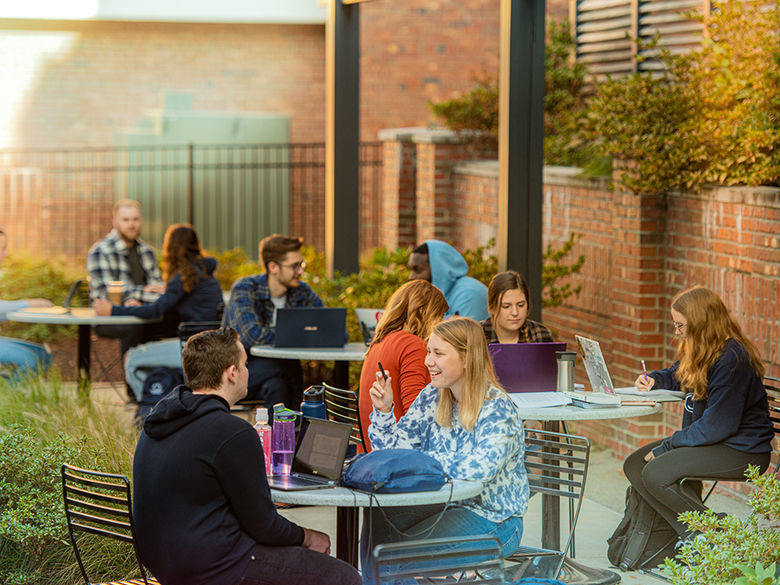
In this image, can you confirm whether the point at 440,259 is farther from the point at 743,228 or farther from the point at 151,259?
the point at 151,259

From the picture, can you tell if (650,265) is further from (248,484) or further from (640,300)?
(248,484)

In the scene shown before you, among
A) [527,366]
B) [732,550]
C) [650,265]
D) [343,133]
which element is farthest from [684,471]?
[343,133]

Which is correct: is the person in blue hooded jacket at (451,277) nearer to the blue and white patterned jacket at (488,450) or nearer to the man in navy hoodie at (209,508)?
the blue and white patterned jacket at (488,450)

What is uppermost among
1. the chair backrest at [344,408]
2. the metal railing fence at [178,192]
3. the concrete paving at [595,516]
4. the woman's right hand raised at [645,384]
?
the metal railing fence at [178,192]

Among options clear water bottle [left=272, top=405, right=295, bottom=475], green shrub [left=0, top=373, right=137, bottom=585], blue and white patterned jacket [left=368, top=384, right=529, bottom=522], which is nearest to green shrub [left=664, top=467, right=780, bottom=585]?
blue and white patterned jacket [left=368, top=384, right=529, bottom=522]

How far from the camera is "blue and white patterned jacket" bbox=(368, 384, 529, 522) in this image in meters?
4.45

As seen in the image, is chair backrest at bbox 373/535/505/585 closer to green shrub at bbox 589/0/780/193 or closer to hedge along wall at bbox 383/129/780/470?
hedge along wall at bbox 383/129/780/470

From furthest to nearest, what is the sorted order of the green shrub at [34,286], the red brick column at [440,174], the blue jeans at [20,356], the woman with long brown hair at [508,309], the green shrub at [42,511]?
the red brick column at [440,174], the green shrub at [34,286], the blue jeans at [20,356], the woman with long brown hair at [508,309], the green shrub at [42,511]

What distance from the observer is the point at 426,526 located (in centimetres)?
460

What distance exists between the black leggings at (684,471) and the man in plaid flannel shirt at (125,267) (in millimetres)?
4659

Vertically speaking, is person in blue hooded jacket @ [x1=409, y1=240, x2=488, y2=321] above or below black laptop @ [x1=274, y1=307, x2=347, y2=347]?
above

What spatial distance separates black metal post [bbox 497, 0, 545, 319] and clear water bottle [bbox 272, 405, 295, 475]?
3277 mm

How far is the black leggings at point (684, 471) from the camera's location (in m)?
5.34

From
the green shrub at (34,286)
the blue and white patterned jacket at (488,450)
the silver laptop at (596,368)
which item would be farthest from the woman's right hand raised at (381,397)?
the green shrub at (34,286)
